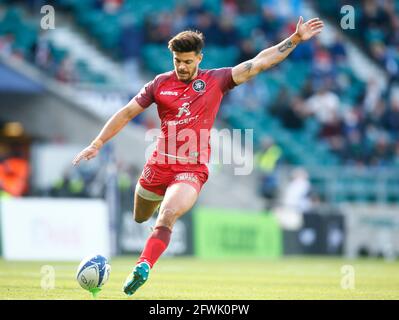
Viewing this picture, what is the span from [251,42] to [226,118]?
8.88 ft

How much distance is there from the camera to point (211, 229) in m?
22.6

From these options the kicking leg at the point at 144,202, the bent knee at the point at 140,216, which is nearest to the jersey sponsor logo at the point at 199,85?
the kicking leg at the point at 144,202

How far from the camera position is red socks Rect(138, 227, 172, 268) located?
9.82 metres

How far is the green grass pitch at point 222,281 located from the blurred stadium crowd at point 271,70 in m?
6.51

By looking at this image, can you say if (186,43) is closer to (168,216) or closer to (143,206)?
(168,216)

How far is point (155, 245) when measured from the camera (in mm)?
9961

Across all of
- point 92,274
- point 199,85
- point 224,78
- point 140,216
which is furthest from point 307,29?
point 92,274

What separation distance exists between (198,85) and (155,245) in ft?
6.36

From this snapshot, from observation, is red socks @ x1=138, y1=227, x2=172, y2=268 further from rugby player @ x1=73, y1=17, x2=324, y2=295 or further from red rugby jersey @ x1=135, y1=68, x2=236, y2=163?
red rugby jersey @ x1=135, y1=68, x2=236, y2=163

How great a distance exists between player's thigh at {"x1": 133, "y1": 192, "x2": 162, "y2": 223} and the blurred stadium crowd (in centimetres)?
1344

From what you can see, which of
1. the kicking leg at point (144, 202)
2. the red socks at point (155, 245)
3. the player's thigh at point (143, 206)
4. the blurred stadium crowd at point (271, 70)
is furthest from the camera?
the blurred stadium crowd at point (271, 70)

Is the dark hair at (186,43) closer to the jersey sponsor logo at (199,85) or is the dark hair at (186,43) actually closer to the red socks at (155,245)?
the jersey sponsor logo at (199,85)

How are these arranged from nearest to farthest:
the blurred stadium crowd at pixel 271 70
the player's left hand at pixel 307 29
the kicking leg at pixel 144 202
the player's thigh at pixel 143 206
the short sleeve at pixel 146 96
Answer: the player's left hand at pixel 307 29
the short sleeve at pixel 146 96
the kicking leg at pixel 144 202
the player's thigh at pixel 143 206
the blurred stadium crowd at pixel 271 70

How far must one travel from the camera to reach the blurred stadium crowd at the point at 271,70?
26.5m
